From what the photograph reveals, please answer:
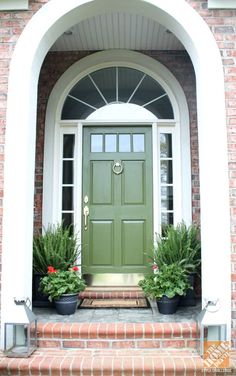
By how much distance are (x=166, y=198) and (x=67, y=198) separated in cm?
120

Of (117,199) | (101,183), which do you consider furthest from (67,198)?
(117,199)

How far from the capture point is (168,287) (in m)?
2.98

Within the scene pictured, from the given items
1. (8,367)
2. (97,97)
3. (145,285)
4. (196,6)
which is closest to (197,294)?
(145,285)

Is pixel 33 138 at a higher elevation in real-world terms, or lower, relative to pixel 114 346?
higher

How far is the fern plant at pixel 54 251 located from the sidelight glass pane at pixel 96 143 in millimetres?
1057

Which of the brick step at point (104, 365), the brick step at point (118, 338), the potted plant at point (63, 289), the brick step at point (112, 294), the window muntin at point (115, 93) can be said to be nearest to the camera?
the brick step at point (104, 365)

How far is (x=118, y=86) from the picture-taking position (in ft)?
Result: 13.2

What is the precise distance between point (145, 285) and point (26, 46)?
246cm

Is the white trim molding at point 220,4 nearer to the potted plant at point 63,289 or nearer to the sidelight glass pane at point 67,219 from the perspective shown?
the sidelight glass pane at point 67,219

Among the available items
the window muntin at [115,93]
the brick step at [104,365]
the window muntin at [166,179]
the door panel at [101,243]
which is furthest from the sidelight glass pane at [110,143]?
the brick step at [104,365]

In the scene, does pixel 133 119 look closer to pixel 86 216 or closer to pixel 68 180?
pixel 68 180

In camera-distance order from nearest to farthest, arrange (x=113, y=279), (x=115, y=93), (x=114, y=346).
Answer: (x=114, y=346) < (x=113, y=279) < (x=115, y=93)

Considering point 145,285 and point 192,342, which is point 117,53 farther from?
point 192,342

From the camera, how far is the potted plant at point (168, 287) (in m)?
2.97
